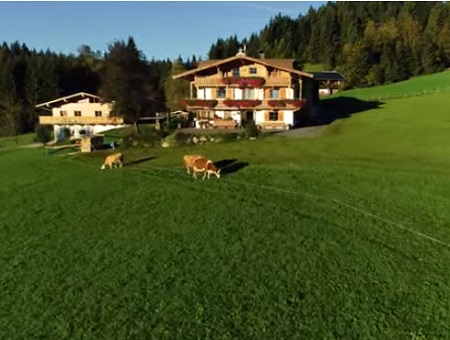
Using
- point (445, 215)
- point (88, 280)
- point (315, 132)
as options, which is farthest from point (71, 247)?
point (315, 132)

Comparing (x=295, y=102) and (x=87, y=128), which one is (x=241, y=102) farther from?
(x=87, y=128)

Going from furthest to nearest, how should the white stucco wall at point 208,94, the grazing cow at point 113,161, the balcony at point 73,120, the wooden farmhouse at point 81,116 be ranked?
the wooden farmhouse at point 81,116
the balcony at point 73,120
the white stucco wall at point 208,94
the grazing cow at point 113,161

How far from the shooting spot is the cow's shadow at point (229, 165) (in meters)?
31.6

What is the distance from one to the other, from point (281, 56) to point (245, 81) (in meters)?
90.1

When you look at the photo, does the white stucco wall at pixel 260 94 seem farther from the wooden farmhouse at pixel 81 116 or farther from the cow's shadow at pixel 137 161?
the wooden farmhouse at pixel 81 116

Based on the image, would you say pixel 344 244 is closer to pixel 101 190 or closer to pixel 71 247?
pixel 71 247

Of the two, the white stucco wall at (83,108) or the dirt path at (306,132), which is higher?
the white stucco wall at (83,108)

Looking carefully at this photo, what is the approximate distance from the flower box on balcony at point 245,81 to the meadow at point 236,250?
18034mm

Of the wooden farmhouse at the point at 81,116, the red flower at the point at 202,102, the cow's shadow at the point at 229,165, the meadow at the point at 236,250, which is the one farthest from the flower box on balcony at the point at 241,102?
the wooden farmhouse at the point at 81,116

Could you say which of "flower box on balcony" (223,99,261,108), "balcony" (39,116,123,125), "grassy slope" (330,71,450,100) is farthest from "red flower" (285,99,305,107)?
"grassy slope" (330,71,450,100)

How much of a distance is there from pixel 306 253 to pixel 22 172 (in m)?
26.0

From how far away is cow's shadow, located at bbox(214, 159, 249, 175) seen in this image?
31562 millimetres

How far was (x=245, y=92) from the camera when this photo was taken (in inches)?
2066

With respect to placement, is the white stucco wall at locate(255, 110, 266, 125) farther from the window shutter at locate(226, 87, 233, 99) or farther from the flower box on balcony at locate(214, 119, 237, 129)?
the window shutter at locate(226, 87, 233, 99)
